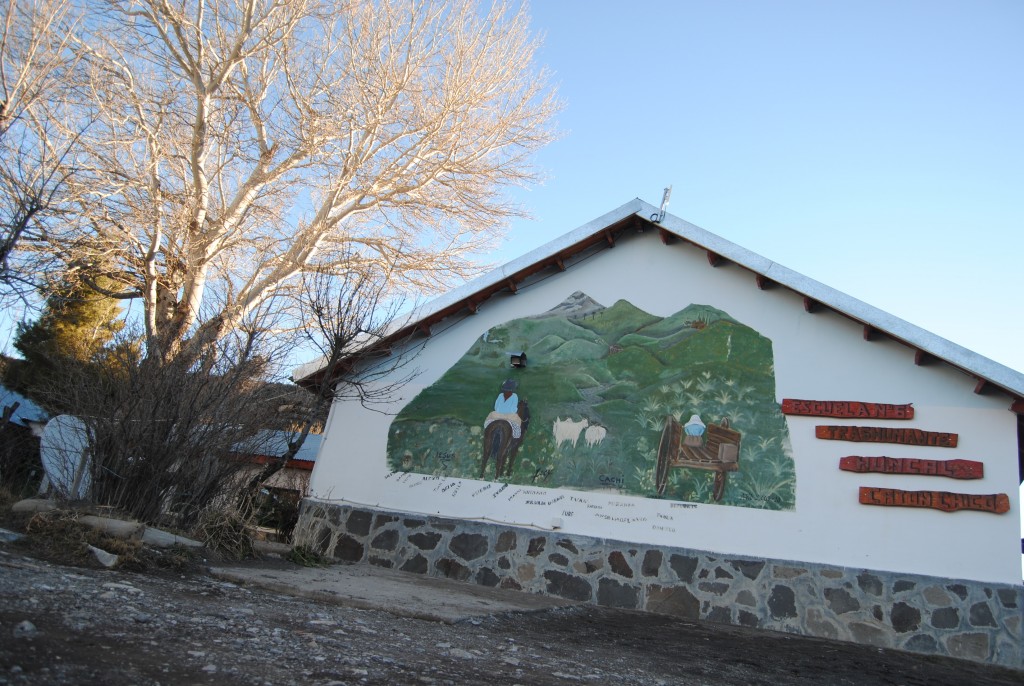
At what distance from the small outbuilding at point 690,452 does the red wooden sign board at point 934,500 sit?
0.02 m

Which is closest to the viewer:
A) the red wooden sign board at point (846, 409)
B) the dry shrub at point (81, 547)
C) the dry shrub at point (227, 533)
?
the dry shrub at point (81, 547)

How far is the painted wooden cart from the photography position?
9625 mm

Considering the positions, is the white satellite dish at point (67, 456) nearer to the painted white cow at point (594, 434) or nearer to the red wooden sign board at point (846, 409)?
the painted white cow at point (594, 434)

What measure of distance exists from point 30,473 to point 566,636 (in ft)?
37.9

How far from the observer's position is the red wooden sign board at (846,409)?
361 inches

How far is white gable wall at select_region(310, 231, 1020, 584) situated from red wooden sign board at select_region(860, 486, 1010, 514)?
76mm

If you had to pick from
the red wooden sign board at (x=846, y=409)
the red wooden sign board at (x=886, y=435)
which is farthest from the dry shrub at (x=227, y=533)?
the red wooden sign board at (x=886, y=435)

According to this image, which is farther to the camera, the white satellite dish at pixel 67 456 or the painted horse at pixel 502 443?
the painted horse at pixel 502 443

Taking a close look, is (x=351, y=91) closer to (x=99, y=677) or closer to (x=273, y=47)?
(x=273, y=47)

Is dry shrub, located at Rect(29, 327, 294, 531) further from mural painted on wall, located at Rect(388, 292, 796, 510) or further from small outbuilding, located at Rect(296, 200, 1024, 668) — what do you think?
mural painted on wall, located at Rect(388, 292, 796, 510)

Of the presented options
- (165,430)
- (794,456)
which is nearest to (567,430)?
(794,456)

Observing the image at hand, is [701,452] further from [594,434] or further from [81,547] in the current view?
[81,547]

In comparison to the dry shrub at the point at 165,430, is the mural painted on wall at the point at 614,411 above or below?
above

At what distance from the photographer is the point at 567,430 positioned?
10.5 meters
